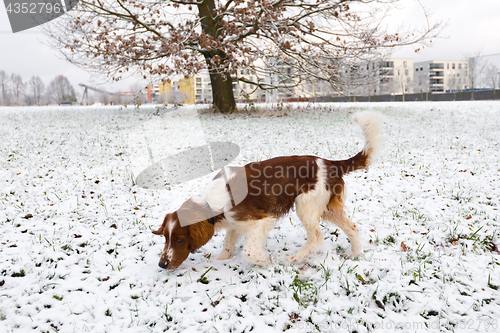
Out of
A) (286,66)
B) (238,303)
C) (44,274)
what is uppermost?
(286,66)

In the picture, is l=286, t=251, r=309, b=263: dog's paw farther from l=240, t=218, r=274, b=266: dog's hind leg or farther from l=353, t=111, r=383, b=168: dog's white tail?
l=353, t=111, r=383, b=168: dog's white tail

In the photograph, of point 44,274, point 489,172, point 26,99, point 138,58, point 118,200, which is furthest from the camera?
point 26,99

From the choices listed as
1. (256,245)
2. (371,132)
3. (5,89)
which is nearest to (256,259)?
(256,245)

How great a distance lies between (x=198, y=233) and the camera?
3.06 meters

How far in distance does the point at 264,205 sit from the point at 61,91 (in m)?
40.1

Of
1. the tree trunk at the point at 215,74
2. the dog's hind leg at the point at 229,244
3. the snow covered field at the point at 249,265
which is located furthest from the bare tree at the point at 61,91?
the dog's hind leg at the point at 229,244

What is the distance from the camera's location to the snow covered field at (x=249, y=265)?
8.31 ft

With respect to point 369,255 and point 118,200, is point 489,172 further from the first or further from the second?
point 118,200

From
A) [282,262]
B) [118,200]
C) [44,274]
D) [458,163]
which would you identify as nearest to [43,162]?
[118,200]

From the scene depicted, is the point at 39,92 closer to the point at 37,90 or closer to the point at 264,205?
the point at 37,90

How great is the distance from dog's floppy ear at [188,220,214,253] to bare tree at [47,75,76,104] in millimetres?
38628

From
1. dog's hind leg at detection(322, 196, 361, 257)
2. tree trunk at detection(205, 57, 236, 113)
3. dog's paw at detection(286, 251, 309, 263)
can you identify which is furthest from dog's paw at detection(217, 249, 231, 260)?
tree trunk at detection(205, 57, 236, 113)

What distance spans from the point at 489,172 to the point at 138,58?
12358mm

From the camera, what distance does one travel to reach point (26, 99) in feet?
119
